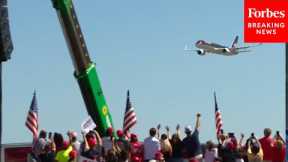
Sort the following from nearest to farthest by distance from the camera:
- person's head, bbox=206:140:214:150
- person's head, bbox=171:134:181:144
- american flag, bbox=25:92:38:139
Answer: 1. person's head, bbox=171:134:181:144
2. person's head, bbox=206:140:214:150
3. american flag, bbox=25:92:38:139

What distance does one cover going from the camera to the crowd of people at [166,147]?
68.8 ft

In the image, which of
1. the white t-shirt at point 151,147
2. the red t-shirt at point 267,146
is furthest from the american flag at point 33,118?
the red t-shirt at point 267,146

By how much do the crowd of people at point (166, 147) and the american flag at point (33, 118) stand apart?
16.1 ft

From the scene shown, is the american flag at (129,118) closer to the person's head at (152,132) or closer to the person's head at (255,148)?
the person's head at (152,132)

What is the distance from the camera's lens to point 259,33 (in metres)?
19.6

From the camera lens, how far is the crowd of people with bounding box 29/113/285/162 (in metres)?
21.0

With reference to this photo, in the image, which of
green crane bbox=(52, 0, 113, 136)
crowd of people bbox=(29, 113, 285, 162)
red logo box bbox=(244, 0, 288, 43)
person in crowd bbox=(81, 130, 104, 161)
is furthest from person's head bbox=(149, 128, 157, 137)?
green crane bbox=(52, 0, 113, 136)

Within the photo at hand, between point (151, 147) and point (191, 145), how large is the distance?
3.53ft

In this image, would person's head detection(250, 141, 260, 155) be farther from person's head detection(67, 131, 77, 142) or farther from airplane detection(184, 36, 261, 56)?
airplane detection(184, 36, 261, 56)

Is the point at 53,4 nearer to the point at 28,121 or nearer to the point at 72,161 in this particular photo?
the point at 28,121

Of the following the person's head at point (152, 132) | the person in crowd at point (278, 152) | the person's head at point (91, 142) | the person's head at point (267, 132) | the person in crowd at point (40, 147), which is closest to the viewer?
the person's head at point (91, 142)

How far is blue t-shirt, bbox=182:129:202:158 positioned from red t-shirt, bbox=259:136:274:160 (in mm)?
1957

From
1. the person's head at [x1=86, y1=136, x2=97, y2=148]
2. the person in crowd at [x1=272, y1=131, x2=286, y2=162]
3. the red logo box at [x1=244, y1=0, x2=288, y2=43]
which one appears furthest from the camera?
the person in crowd at [x1=272, y1=131, x2=286, y2=162]

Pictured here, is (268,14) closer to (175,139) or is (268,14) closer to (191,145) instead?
(191,145)
